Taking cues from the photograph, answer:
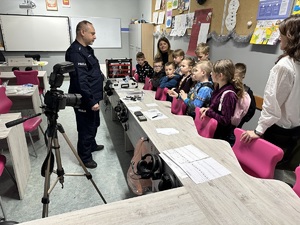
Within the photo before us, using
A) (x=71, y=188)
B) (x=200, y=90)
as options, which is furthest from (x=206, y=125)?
(x=71, y=188)

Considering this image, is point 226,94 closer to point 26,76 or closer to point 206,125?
point 206,125

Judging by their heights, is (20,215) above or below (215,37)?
below

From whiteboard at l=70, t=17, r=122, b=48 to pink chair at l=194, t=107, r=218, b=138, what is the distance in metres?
6.04

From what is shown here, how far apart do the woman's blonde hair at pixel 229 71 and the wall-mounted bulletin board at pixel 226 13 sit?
1065 millimetres

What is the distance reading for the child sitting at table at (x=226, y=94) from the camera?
1.72 m

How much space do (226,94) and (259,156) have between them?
59 cm

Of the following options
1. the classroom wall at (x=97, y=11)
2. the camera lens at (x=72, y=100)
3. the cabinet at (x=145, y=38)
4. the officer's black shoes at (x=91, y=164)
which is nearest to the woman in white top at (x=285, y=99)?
the camera lens at (x=72, y=100)

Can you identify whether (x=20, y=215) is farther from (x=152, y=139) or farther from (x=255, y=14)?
(x=255, y=14)

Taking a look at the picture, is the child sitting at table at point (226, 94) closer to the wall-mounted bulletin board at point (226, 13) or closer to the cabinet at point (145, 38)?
the wall-mounted bulletin board at point (226, 13)

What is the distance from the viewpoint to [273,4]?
7.07ft

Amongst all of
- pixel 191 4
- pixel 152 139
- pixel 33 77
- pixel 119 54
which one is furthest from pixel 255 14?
pixel 119 54

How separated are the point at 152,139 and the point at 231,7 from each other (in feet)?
7.38

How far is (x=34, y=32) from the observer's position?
21.1ft

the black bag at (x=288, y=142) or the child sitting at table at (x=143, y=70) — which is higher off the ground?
the child sitting at table at (x=143, y=70)
